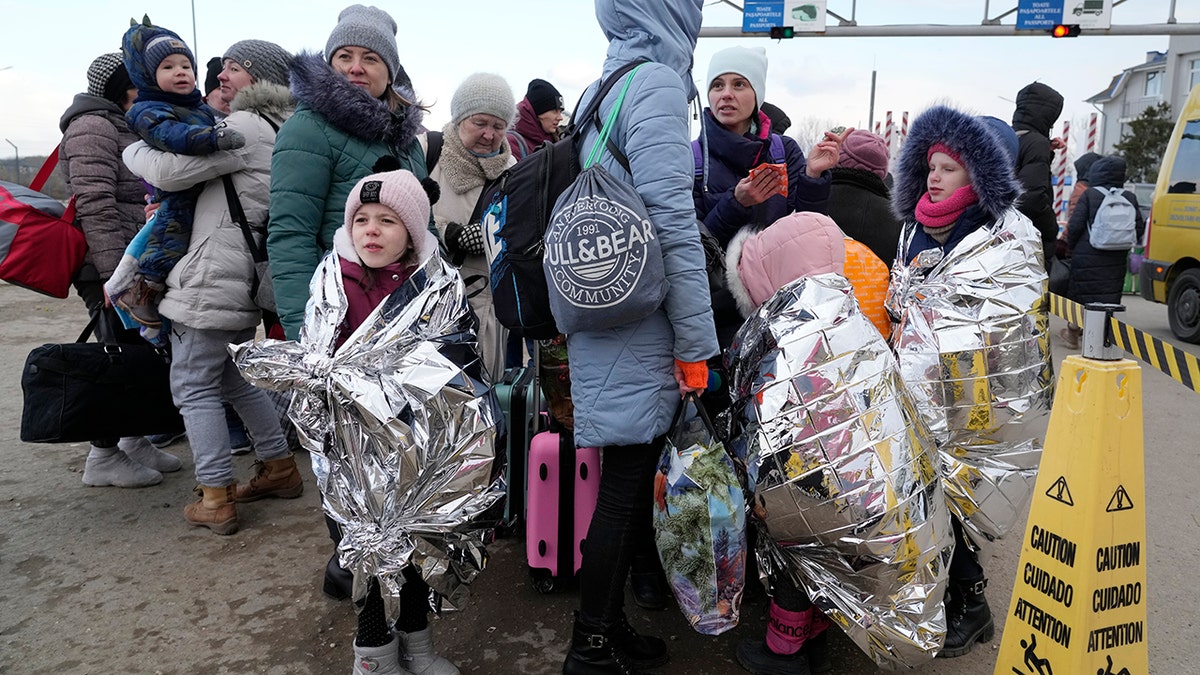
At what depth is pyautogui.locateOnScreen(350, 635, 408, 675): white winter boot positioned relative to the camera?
2.26 m

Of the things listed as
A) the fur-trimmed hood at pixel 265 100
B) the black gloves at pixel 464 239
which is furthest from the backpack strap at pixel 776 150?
the fur-trimmed hood at pixel 265 100

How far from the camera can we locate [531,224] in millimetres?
2219

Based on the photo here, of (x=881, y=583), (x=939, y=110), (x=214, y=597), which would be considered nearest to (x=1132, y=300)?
(x=939, y=110)

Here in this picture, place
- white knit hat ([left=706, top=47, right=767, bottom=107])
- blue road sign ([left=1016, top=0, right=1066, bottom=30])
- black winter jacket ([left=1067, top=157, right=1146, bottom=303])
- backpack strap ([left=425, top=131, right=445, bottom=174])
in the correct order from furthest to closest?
blue road sign ([left=1016, top=0, right=1066, bottom=30]), black winter jacket ([left=1067, top=157, right=1146, bottom=303]), backpack strap ([left=425, top=131, right=445, bottom=174]), white knit hat ([left=706, top=47, right=767, bottom=107])

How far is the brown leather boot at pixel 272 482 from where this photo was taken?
3.69m

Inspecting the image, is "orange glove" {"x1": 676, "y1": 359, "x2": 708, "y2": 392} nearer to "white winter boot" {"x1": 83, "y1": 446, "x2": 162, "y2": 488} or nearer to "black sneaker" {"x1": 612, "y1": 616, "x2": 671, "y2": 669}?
"black sneaker" {"x1": 612, "y1": 616, "x2": 671, "y2": 669}

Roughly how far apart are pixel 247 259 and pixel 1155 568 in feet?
12.7

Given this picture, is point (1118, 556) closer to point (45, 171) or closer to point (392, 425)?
point (392, 425)

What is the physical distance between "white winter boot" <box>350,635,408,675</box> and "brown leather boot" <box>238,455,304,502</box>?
65.1 inches

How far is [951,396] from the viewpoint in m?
2.45

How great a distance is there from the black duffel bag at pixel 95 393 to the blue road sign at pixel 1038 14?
15.4 m

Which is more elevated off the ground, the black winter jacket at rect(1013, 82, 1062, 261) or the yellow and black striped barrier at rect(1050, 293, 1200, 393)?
the black winter jacket at rect(1013, 82, 1062, 261)

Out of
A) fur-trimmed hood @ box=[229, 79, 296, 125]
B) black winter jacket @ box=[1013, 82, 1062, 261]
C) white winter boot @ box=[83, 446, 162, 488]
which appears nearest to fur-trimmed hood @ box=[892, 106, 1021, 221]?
black winter jacket @ box=[1013, 82, 1062, 261]

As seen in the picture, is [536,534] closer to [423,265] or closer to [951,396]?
[423,265]
